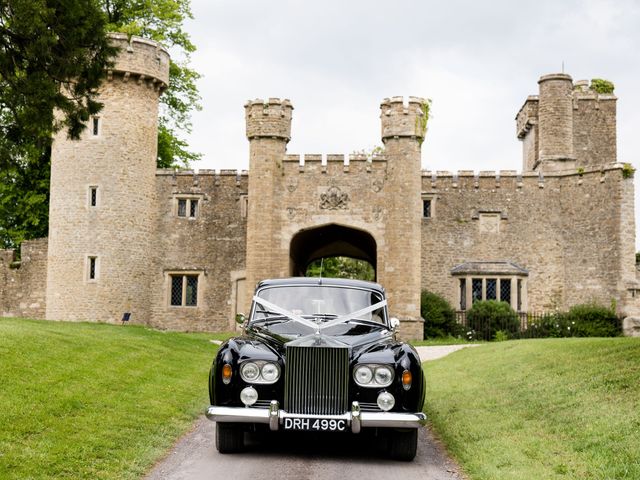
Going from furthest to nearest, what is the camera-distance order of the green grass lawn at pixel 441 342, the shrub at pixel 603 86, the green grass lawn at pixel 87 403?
the shrub at pixel 603 86 < the green grass lawn at pixel 441 342 < the green grass lawn at pixel 87 403

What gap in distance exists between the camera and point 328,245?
1303 inches

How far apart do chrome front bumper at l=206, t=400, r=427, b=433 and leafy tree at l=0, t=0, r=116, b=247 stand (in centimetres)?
695

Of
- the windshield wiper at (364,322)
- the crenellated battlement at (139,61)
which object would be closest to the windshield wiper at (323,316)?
the windshield wiper at (364,322)

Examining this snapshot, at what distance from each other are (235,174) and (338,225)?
5.30 meters

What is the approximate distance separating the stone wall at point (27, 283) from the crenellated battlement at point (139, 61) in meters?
7.34

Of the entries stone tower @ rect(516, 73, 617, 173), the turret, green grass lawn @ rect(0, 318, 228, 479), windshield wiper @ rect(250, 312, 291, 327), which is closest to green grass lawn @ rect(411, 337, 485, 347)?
stone tower @ rect(516, 73, 617, 173)

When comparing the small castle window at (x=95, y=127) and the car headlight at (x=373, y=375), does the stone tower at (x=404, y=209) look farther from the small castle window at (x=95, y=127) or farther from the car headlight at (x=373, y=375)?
the car headlight at (x=373, y=375)

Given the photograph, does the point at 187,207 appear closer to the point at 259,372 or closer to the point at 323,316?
the point at 323,316

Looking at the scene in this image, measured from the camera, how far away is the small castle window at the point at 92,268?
2814 cm

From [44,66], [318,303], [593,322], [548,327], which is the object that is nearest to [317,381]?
[318,303]

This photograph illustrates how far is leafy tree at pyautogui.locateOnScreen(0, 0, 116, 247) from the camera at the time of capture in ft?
40.7

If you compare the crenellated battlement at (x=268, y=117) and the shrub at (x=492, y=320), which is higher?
the crenellated battlement at (x=268, y=117)

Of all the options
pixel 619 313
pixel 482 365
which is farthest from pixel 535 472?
pixel 619 313

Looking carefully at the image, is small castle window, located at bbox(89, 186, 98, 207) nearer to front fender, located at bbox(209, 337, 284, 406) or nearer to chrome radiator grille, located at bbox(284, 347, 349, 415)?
front fender, located at bbox(209, 337, 284, 406)
